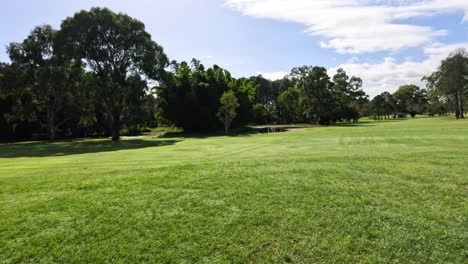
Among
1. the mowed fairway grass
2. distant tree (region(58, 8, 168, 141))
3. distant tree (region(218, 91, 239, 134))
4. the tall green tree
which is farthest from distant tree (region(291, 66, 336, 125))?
the mowed fairway grass

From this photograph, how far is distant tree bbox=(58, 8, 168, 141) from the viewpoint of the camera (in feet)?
113

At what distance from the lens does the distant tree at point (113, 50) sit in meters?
34.3

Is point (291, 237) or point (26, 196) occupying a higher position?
point (26, 196)

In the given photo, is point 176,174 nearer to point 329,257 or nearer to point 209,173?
point 209,173

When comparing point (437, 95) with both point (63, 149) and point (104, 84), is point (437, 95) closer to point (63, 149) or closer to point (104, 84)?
point (104, 84)

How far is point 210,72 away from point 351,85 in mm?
49485

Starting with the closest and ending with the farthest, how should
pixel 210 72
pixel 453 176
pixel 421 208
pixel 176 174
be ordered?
pixel 421 208 → pixel 453 176 → pixel 176 174 → pixel 210 72

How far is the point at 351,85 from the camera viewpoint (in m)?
85.4

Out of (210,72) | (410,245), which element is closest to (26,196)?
(410,245)

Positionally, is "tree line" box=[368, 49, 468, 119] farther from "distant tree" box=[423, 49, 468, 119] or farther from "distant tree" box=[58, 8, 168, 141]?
"distant tree" box=[58, 8, 168, 141]

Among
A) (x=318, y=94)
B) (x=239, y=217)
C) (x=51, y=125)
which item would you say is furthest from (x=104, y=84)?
(x=318, y=94)

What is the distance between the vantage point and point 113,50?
36156 mm

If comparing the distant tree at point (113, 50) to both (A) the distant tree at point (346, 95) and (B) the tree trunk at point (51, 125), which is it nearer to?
(B) the tree trunk at point (51, 125)

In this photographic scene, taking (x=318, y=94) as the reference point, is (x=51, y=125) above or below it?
below
